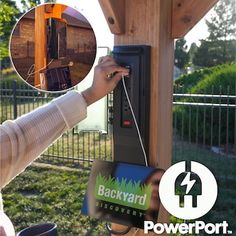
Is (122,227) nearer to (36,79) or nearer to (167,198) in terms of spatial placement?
(167,198)

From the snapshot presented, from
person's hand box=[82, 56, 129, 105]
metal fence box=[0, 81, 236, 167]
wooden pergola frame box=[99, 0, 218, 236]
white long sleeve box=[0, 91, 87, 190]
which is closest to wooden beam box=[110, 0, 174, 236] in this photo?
wooden pergola frame box=[99, 0, 218, 236]

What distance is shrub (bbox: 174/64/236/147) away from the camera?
601 centimetres

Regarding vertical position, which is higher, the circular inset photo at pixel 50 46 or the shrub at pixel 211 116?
the circular inset photo at pixel 50 46

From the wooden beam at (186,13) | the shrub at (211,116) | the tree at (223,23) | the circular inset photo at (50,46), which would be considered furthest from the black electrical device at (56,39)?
the tree at (223,23)

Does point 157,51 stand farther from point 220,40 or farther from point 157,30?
point 220,40

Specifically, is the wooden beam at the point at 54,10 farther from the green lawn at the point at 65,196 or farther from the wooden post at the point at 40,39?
the green lawn at the point at 65,196

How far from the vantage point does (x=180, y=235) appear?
11.7ft

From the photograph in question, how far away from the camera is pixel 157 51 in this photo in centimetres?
177

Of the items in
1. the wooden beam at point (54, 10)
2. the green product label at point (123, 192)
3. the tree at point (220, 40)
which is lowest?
the green product label at point (123, 192)

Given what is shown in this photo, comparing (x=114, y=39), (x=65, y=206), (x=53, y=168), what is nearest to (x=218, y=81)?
(x=53, y=168)

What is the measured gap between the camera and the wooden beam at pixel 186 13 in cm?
182

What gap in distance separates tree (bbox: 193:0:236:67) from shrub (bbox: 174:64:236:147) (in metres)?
14.6

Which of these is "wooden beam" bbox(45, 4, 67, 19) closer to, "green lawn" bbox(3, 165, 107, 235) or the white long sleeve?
the white long sleeve

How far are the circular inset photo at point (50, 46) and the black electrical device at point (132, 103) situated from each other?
204mm
